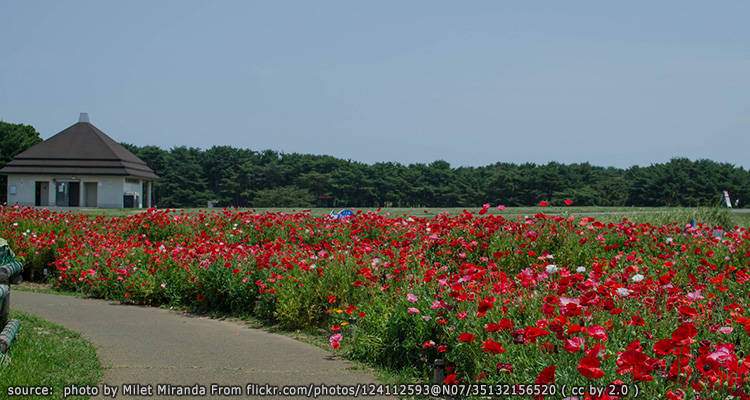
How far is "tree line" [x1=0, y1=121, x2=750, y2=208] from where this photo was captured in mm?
52844

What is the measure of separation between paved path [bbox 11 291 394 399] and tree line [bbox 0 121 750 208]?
4847cm

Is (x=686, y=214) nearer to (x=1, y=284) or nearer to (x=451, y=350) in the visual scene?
(x=451, y=350)

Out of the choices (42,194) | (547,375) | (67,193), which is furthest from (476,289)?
(42,194)

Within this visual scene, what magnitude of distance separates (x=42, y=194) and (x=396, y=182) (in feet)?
114

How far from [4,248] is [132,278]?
10.7ft

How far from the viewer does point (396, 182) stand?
62.5m

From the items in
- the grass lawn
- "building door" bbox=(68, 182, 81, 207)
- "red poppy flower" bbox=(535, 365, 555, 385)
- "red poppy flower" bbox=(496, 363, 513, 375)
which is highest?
"building door" bbox=(68, 182, 81, 207)

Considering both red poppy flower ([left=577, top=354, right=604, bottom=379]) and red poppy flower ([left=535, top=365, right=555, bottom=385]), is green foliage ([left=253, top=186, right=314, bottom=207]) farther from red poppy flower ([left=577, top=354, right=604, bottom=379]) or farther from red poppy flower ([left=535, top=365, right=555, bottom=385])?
red poppy flower ([left=577, top=354, right=604, bottom=379])

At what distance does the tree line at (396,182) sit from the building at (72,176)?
31.9 ft

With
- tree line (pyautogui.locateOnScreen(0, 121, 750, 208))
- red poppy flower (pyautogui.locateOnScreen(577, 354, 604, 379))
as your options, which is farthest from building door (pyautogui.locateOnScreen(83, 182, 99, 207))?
red poppy flower (pyautogui.locateOnScreen(577, 354, 604, 379))

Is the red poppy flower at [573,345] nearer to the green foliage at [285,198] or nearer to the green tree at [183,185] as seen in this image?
the green foliage at [285,198]

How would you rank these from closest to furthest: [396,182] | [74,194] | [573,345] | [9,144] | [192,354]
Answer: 1. [573,345]
2. [192,354]
3. [74,194]
4. [9,144]
5. [396,182]

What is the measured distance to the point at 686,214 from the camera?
14492mm

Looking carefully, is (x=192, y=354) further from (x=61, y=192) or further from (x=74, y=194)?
(x=74, y=194)
